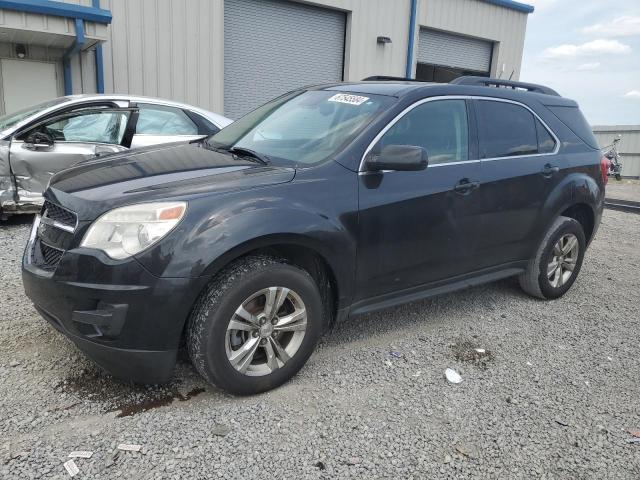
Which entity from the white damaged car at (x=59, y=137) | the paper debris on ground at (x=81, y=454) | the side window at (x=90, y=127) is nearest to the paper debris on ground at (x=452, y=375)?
the paper debris on ground at (x=81, y=454)

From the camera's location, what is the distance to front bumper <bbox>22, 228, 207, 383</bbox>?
2.47 metres

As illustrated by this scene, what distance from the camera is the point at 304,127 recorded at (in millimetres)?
3539

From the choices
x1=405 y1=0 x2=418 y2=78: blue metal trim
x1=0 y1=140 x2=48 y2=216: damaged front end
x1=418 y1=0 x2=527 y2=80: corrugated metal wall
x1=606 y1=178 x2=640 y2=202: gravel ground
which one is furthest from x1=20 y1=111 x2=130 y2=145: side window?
x1=606 y1=178 x2=640 y2=202: gravel ground

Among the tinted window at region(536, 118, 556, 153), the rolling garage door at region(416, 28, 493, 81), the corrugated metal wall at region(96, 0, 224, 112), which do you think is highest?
the rolling garage door at region(416, 28, 493, 81)

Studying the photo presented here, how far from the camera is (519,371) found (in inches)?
133

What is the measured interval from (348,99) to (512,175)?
138 centimetres

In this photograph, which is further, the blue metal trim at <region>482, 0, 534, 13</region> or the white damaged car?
the blue metal trim at <region>482, 0, 534, 13</region>

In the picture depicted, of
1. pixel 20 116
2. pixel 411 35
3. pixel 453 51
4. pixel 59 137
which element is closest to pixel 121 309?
pixel 59 137

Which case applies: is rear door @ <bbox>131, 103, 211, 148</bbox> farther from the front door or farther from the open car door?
the front door

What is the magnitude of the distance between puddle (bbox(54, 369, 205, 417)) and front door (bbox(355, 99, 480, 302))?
→ 120 centimetres

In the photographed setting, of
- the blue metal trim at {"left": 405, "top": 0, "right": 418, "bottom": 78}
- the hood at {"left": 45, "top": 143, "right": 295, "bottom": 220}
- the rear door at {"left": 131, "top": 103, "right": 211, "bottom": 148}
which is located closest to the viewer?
the hood at {"left": 45, "top": 143, "right": 295, "bottom": 220}

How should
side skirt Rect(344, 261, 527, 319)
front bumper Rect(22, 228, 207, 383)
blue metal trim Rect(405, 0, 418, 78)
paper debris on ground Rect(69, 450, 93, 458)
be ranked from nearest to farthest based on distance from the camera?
paper debris on ground Rect(69, 450, 93, 458) < front bumper Rect(22, 228, 207, 383) < side skirt Rect(344, 261, 527, 319) < blue metal trim Rect(405, 0, 418, 78)

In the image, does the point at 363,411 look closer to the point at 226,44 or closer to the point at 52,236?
the point at 52,236

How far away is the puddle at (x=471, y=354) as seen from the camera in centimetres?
347
